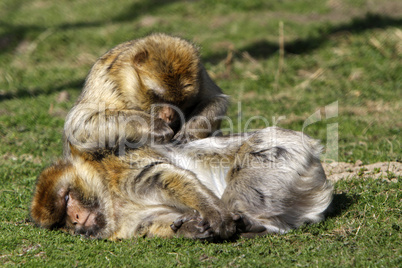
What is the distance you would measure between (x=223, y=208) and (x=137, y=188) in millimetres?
739

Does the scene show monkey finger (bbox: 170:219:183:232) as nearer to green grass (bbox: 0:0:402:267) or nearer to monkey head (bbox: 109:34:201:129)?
green grass (bbox: 0:0:402:267)

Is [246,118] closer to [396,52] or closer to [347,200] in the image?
[347,200]

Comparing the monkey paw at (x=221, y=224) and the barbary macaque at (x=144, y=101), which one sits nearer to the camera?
the monkey paw at (x=221, y=224)

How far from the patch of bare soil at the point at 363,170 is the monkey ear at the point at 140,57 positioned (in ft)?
7.50

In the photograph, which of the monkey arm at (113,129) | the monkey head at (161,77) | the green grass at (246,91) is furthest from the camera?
the monkey head at (161,77)

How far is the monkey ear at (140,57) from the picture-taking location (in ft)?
17.2

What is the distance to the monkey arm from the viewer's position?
4688 millimetres

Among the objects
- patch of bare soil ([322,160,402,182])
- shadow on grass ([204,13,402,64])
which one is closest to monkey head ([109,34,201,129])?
patch of bare soil ([322,160,402,182])

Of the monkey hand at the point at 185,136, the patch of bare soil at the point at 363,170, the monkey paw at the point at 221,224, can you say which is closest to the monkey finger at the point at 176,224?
the monkey paw at the point at 221,224

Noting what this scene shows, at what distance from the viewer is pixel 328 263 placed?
3582 mm

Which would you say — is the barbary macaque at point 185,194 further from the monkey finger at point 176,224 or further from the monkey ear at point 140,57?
the monkey ear at point 140,57

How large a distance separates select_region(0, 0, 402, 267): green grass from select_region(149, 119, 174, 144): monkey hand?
3.27 ft

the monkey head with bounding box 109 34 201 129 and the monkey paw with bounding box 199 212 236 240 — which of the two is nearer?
the monkey paw with bounding box 199 212 236 240

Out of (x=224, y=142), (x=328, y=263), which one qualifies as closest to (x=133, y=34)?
(x=224, y=142)
